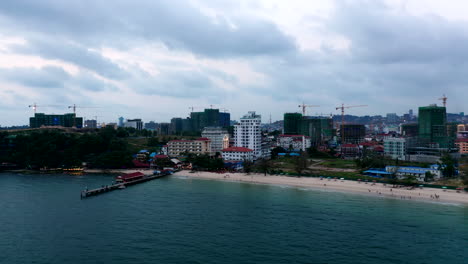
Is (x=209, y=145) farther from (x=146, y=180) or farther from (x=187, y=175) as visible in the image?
(x=146, y=180)

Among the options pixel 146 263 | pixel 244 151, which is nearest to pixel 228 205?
pixel 146 263

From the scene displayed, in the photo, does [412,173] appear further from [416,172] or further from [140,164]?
[140,164]

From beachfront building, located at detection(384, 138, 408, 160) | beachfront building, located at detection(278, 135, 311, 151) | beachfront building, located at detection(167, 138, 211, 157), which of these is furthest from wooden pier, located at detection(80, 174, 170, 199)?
beachfront building, located at detection(384, 138, 408, 160)

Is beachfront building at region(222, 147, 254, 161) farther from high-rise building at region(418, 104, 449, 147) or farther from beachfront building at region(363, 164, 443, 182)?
high-rise building at region(418, 104, 449, 147)

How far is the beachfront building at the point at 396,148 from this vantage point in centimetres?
7925

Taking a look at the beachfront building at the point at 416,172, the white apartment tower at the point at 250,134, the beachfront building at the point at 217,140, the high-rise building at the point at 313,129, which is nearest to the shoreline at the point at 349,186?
the beachfront building at the point at 416,172

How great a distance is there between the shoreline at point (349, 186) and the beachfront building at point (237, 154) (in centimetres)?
1272

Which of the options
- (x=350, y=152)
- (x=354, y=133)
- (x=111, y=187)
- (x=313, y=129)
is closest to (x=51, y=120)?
(x=111, y=187)

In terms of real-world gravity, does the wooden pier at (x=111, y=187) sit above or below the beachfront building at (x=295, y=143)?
below

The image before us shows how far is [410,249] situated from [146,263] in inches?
832

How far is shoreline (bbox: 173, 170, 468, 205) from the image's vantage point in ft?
141

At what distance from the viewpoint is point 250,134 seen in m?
83.9

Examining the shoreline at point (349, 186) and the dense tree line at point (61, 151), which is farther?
the dense tree line at point (61, 151)

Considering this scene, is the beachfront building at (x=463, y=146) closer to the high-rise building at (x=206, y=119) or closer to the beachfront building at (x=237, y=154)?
the beachfront building at (x=237, y=154)
